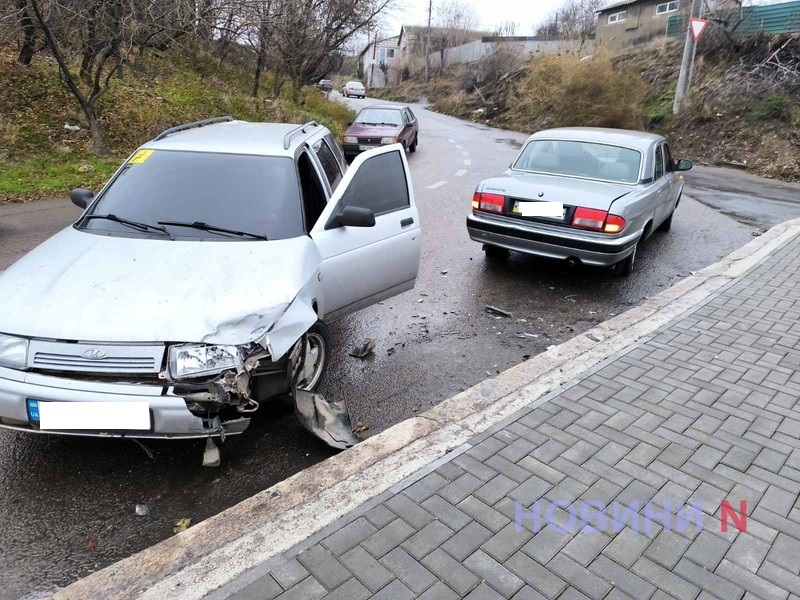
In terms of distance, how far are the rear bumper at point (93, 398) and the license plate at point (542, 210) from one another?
4383 mm

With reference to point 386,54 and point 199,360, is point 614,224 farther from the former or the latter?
point 386,54

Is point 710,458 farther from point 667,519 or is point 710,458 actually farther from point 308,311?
point 308,311

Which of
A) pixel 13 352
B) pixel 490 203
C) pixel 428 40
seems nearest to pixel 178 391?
pixel 13 352

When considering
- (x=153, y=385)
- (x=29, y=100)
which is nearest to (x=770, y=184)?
(x=153, y=385)

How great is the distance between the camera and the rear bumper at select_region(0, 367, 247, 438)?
2.81 metres

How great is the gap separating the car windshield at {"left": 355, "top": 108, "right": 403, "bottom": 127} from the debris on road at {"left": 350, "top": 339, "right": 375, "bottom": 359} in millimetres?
13112

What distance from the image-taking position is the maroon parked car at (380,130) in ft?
50.7

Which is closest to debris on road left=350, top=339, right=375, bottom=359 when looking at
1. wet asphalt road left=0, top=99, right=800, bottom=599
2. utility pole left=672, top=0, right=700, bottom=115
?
wet asphalt road left=0, top=99, right=800, bottom=599

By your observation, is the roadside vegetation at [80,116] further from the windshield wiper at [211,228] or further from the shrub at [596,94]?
the shrub at [596,94]

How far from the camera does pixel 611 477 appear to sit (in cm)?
308

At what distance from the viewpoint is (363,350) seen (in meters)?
4.82

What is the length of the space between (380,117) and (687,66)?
11526mm

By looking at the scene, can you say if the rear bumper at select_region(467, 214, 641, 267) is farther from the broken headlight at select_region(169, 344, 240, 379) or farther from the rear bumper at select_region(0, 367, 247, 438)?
the rear bumper at select_region(0, 367, 247, 438)

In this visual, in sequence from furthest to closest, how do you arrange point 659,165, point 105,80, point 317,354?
point 105,80, point 659,165, point 317,354
